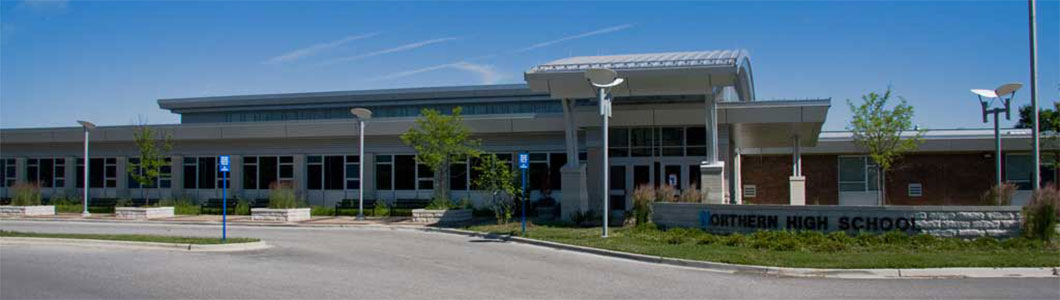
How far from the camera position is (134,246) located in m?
19.4

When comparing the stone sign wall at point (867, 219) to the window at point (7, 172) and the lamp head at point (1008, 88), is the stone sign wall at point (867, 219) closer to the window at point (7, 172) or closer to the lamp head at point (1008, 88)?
the lamp head at point (1008, 88)

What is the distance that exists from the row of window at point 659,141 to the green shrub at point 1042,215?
11309 millimetres

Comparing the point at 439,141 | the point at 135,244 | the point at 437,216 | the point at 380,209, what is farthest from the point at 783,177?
the point at 135,244

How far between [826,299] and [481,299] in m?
4.65

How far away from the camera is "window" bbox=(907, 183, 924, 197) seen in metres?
38.6

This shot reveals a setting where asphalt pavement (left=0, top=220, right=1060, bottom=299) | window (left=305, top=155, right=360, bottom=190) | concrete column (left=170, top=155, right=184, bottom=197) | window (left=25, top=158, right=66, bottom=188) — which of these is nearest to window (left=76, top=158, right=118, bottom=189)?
window (left=25, top=158, right=66, bottom=188)

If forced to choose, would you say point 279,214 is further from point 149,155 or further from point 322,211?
point 149,155

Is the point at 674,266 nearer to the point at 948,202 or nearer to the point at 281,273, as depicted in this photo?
the point at 281,273

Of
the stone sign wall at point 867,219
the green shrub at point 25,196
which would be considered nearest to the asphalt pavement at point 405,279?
the stone sign wall at point 867,219

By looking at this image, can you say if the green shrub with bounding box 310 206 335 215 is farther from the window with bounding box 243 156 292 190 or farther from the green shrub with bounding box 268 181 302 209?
the window with bounding box 243 156 292 190

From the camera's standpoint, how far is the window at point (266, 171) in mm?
35719

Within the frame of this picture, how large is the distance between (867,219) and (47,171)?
3714 centimetres

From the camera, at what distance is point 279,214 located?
93.8ft

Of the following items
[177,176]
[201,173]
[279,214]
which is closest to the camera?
[279,214]
